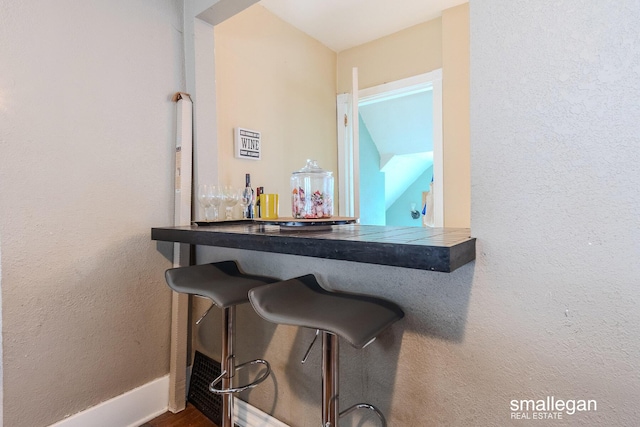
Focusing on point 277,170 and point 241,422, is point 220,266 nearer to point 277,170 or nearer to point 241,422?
point 241,422

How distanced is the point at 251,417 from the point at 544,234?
139 cm

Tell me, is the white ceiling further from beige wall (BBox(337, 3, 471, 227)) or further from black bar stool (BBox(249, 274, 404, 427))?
black bar stool (BBox(249, 274, 404, 427))

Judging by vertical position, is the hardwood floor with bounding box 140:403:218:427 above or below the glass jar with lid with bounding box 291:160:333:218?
below

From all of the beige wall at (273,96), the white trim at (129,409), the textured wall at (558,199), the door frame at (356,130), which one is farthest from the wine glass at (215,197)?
the textured wall at (558,199)

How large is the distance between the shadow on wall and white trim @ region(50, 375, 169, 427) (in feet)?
1.46

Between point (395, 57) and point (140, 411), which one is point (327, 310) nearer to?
point (140, 411)

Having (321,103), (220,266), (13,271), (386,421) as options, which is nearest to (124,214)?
(13,271)

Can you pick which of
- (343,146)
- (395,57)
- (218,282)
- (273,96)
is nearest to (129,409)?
(218,282)

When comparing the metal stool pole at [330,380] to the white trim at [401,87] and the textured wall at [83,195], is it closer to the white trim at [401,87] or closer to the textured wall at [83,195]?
the textured wall at [83,195]

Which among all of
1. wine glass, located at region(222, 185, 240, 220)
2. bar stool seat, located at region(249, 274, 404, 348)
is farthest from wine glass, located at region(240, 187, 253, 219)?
bar stool seat, located at region(249, 274, 404, 348)

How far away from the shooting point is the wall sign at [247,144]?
1902 millimetres

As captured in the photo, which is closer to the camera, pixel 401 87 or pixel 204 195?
pixel 204 195

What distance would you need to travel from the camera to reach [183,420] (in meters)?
1.54

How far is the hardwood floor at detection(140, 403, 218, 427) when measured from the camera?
1511mm
